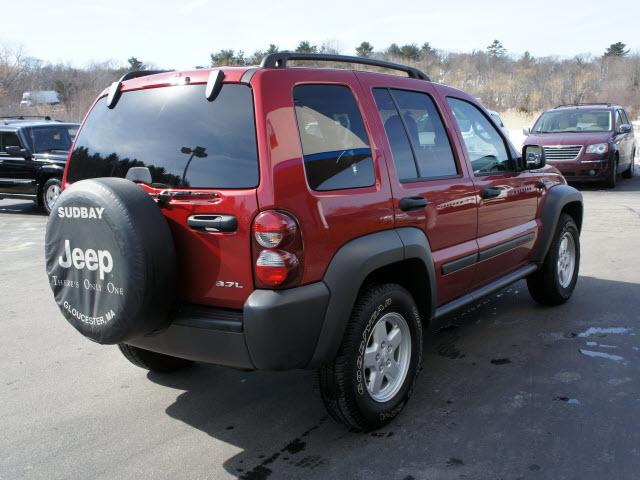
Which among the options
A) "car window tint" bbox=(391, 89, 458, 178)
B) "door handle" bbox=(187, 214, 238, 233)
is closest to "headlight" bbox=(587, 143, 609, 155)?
"car window tint" bbox=(391, 89, 458, 178)

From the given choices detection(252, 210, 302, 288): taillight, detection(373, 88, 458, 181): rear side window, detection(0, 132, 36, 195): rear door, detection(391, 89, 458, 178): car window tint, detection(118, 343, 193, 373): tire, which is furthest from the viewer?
detection(0, 132, 36, 195): rear door

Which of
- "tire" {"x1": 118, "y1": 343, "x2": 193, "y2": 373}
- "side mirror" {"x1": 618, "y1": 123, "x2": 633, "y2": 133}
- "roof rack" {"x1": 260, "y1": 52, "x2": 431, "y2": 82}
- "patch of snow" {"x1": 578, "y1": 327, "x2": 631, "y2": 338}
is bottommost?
"patch of snow" {"x1": 578, "y1": 327, "x2": 631, "y2": 338}

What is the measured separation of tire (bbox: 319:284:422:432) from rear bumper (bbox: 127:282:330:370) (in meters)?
0.27

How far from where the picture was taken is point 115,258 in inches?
112

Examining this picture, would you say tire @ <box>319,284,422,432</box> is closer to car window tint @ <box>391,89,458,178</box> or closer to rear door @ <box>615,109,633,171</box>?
car window tint @ <box>391,89,458,178</box>

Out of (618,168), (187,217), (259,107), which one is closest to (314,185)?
(259,107)

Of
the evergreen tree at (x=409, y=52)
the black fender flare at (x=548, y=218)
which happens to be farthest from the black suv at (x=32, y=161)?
the evergreen tree at (x=409, y=52)

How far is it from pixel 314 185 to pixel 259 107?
1.45 feet

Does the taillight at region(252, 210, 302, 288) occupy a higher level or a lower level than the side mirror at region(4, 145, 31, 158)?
lower

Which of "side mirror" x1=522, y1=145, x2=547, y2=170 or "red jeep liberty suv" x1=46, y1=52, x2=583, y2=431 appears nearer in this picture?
"red jeep liberty suv" x1=46, y1=52, x2=583, y2=431

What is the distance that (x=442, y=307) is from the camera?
13.0 ft

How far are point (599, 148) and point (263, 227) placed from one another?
40.0 ft

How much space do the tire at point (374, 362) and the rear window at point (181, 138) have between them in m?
0.93

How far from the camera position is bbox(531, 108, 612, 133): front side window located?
14.1 metres
